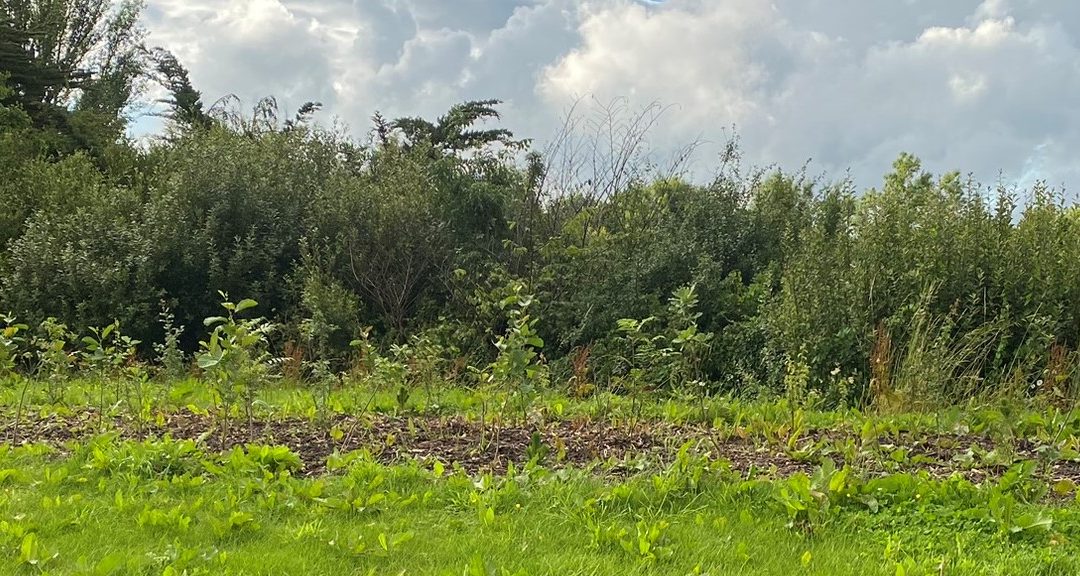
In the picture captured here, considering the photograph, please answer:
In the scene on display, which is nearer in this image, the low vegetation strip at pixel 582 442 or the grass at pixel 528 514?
the grass at pixel 528 514

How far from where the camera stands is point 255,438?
465cm

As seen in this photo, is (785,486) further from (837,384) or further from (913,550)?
(837,384)

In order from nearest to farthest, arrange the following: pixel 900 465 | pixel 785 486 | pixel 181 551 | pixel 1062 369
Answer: pixel 181 551, pixel 785 486, pixel 900 465, pixel 1062 369

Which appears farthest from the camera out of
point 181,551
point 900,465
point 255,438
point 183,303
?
point 183,303

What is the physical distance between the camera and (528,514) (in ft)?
11.2

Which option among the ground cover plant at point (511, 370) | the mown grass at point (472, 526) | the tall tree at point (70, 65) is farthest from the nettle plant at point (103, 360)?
the tall tree at point (70, 65)

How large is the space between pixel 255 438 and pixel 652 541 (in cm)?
274

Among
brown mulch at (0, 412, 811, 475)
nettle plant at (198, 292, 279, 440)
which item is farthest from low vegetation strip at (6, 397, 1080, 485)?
nettle plant at (198, 292, 279, 440)

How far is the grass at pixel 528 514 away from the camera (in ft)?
9.50

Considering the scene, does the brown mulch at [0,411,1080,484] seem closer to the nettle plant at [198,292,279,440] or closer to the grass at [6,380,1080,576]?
the grass at [6,380,1080,576]

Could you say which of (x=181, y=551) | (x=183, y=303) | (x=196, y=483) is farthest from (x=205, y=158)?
(x=181, y=551)

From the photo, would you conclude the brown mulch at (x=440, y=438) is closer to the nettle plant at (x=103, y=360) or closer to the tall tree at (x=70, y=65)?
the nettle plant at (x=103, y=360)

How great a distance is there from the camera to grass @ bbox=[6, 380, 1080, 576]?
290 cm

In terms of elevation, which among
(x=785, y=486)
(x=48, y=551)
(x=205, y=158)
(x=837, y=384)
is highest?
(x=205, y=158)
